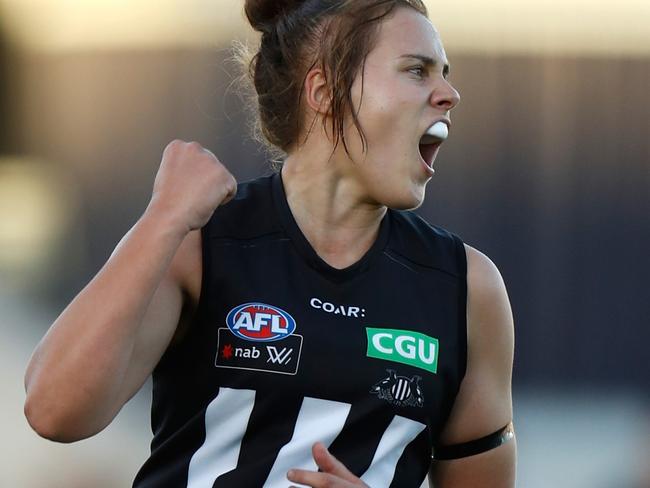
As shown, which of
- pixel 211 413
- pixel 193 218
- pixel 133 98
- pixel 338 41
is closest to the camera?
pixel 193 218

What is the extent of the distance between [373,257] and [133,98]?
227cm

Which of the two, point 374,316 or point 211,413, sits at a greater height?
point 374,316

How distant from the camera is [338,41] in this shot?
7.43ft

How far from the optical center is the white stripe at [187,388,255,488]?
2.12 meters

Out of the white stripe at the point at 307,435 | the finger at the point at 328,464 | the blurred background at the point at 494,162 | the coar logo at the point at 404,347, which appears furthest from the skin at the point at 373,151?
the blurred background at the point at 494,162

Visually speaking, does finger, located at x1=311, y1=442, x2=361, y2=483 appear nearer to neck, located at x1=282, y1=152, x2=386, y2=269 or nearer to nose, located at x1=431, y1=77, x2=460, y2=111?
neck, located at x1=282, y1=152, x2=386, y2=269

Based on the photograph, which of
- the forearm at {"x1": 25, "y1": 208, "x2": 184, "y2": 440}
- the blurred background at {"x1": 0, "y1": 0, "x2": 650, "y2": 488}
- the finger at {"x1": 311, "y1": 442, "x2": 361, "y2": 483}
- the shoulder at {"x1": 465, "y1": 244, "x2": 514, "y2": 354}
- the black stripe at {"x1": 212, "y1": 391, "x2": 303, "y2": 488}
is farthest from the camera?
the blurred background at {"x1": 0, "y1": 0, "x2": 650, "y2": 488}

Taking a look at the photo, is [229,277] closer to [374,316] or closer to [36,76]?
[374,316]

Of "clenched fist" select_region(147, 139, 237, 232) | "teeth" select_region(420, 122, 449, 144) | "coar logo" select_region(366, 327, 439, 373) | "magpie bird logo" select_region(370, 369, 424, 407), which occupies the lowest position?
"magpie bird logo" select_region(370, 369, 424, 407)

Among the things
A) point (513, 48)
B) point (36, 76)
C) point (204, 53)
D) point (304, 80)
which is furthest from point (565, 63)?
point (304, 80)

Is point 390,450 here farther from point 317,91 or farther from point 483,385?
point 317,91

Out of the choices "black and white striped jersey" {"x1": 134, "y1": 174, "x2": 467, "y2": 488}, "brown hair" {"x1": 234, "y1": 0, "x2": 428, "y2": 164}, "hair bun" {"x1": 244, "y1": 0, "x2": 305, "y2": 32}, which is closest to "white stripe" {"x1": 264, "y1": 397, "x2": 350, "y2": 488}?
"black and white striped jersey" {"x1": 134, "y1": 174, "x2": 467, "y2": 488}

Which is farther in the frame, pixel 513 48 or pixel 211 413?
pixel 513 48

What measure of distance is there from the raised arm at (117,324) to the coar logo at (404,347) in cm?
40
